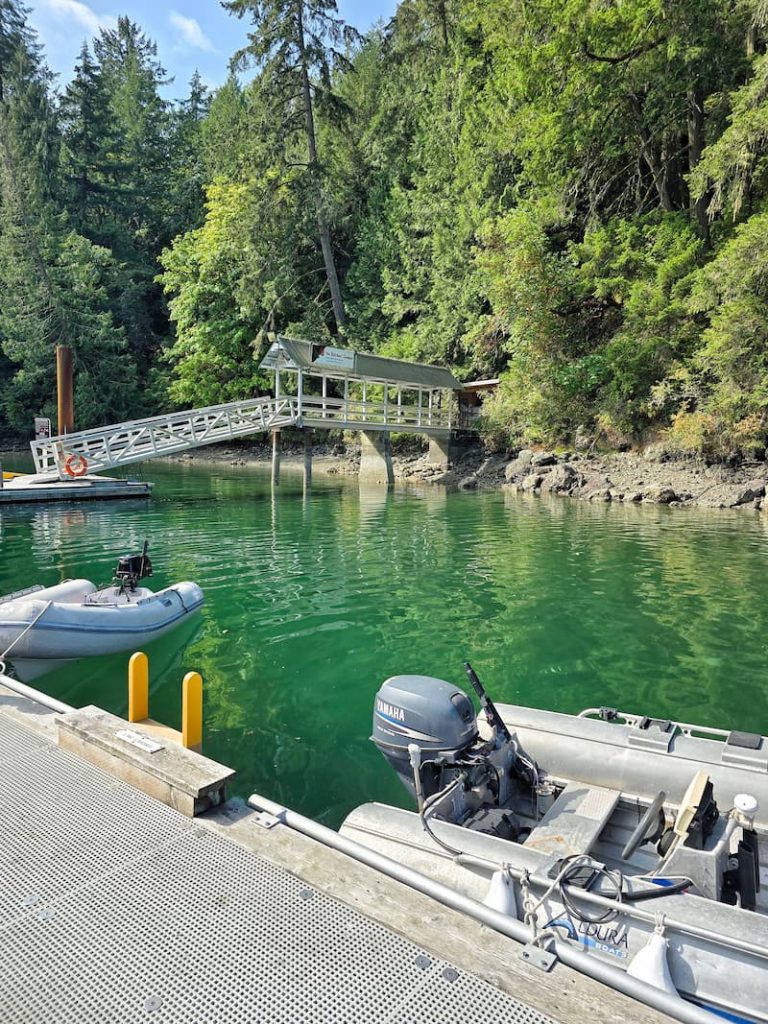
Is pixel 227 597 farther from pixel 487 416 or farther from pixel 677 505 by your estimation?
pixel 487 416

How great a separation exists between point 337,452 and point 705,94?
2012 cm

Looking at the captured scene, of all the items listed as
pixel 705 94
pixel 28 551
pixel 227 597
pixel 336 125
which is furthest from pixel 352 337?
pixel 227 597

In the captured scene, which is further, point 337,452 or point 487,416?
point 337,452

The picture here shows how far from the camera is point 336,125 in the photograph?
30.4m

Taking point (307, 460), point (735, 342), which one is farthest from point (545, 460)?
point (307, 460)

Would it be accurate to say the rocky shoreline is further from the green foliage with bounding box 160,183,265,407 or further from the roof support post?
the green foliage with bounding box 160,183,265,407

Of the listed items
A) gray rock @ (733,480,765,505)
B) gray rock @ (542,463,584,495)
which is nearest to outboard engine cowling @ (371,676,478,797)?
gray rock @ (733,480,765,505)

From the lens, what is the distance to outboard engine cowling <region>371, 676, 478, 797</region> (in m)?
3.44

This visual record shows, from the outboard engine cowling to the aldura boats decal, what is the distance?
1058 mm

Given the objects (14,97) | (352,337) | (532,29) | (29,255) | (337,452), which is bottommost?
(337,452)

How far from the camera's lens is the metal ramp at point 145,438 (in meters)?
18.3

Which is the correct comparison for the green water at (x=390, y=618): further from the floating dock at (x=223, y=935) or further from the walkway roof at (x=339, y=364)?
the walkway roof at (x=339, y=364)

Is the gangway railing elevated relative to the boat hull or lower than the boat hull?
elevated

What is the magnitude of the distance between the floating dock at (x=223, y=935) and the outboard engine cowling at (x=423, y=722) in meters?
0.85
